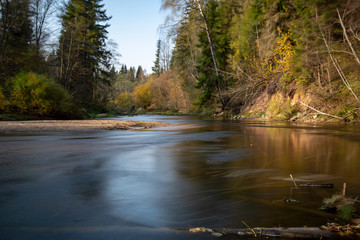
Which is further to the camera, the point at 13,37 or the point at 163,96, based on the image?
the point at 163,96

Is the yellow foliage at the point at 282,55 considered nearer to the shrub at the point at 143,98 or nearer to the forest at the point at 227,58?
the forest at the point at 227,58

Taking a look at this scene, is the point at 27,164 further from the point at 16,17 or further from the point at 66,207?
the point at 16,17

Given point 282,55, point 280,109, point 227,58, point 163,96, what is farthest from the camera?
point 163,96

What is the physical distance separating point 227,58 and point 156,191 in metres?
25.5

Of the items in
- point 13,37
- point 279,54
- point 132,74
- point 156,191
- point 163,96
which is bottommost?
point 156,191

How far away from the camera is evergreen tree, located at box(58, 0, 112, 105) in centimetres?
2408

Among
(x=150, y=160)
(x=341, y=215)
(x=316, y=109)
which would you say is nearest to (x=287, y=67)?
(x=316, y=109)

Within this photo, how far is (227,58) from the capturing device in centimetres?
2669

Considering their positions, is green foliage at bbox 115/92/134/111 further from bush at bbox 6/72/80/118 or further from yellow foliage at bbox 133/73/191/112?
bush at bbox 6/72/80/118

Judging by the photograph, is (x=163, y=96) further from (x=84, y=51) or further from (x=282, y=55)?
(x=282, y=55)

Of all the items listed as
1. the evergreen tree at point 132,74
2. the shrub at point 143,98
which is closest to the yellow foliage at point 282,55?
the shrub at point 143,98

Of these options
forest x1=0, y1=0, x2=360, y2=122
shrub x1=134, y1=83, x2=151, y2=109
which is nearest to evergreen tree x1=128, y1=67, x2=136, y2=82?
shrub x1=134, y1=83, x2=151, y2=109

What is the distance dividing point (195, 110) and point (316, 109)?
67.7 ft

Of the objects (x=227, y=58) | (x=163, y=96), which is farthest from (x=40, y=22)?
(x=163, y=96)
